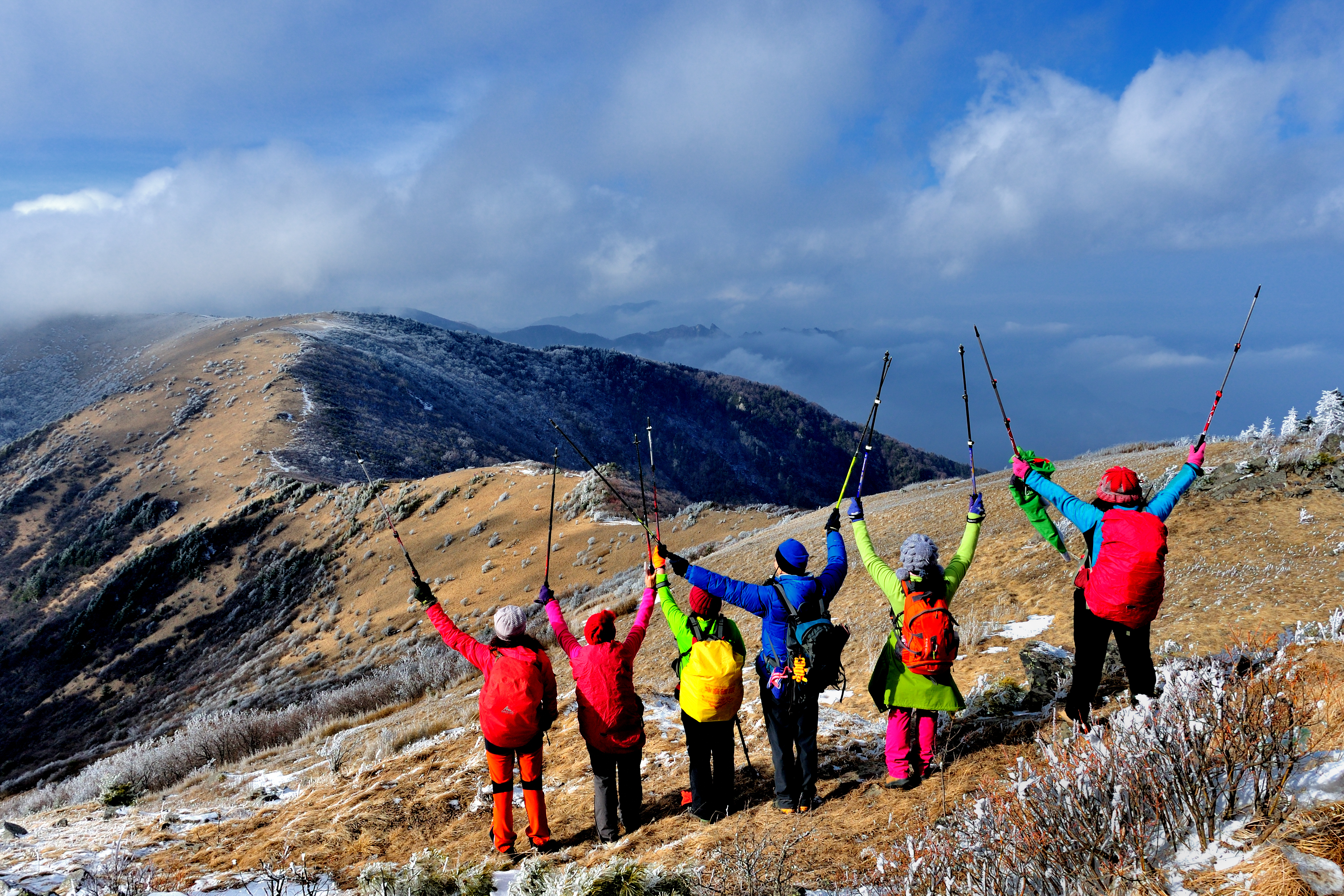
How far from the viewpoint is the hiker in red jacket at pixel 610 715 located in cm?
498

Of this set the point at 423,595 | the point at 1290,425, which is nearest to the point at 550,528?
the point at 423,595

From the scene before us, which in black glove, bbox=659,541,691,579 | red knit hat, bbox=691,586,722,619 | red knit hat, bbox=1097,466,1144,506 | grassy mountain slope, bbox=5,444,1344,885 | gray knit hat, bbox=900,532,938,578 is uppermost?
red knit hat, bbox=1097,466,1144,506

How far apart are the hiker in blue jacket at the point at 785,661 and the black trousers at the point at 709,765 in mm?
336

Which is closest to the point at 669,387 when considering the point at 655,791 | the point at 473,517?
the point at 473,517

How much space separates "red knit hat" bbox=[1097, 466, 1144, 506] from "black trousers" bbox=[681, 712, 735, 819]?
115 inches

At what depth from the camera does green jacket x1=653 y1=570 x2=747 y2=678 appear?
4902 mm

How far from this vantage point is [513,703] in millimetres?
4957

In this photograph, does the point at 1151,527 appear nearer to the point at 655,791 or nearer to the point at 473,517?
the point at 655,791

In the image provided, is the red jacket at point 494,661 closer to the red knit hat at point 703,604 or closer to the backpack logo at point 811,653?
the red knit hat at point 703,604

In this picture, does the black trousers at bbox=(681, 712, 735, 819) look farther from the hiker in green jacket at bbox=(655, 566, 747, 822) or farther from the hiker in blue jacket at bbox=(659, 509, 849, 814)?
the hiker in blue jacket at bbox=(659, 509, 849, 814)

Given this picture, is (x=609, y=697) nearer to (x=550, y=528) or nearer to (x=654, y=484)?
(x=550, y=528)

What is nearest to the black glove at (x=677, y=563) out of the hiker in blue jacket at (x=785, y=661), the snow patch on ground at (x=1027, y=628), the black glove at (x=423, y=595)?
the hiker in blue jacket at (x=785, y=661)

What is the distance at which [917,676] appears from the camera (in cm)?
467

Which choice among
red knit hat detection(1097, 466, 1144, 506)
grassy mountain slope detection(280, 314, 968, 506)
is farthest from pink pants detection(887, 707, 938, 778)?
grassy mountain slope detection(280, 314, 968, 506)
